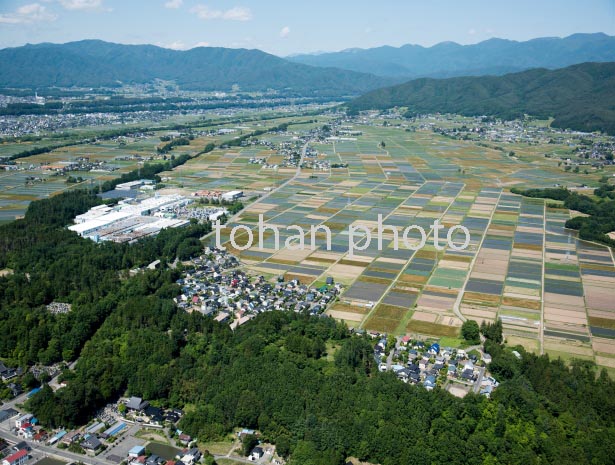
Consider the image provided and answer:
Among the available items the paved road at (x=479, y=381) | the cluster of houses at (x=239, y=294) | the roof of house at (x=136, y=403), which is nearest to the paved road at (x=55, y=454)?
the roof of house at (x=136, y=403)

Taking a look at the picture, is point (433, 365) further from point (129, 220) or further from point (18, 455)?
point (129, 220)

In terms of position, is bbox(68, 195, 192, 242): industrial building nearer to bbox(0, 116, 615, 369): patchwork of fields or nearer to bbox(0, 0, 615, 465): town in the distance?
bbox(0, 0, 615, 465): town in the distance

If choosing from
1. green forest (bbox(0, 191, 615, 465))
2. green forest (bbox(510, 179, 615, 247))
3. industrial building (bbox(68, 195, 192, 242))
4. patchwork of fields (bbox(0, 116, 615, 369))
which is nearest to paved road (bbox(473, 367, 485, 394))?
green forest (bbox(0, 191, 615, 465))

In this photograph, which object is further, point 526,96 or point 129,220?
point 526,96

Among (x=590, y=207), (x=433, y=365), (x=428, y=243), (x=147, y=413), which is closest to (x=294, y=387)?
(x=147, y=413)

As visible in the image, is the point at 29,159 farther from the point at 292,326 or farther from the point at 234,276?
the point at 292,326

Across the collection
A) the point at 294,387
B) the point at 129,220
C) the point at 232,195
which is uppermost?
the point at 232,195

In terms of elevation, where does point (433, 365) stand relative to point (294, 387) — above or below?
below
